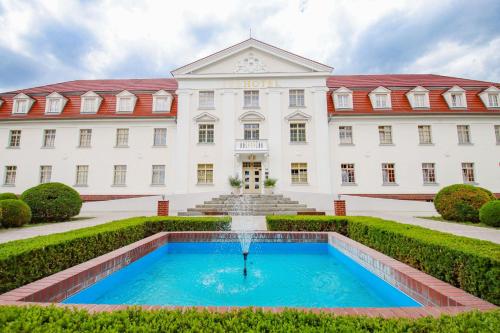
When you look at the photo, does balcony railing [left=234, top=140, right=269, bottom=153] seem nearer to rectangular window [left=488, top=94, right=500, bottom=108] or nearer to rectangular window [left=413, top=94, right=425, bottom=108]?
rectangular window [left=413, top=94, right=425, bottom=108]

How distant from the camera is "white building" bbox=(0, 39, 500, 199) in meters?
21.5

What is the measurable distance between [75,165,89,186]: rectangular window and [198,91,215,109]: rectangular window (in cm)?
1154

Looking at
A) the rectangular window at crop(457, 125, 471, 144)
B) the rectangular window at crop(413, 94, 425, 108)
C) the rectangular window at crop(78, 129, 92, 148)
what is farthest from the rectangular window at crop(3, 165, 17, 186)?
the rectangular window at crop(457, 125, 471, 144)

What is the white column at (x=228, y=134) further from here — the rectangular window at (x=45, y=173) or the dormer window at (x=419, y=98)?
the dormer window at (x=419, y=98)

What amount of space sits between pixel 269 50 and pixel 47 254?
22009 millimetres

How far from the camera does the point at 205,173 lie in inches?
856

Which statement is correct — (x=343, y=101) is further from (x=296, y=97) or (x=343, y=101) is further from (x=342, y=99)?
(x=296, y=97)

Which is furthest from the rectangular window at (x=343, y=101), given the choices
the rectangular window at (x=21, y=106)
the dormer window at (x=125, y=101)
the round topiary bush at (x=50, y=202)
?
the rectangular window at (x=21, y=106)

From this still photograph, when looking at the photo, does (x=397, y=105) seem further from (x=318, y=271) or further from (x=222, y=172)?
(x=318, y=271)

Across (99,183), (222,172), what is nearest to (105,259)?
(222,172)

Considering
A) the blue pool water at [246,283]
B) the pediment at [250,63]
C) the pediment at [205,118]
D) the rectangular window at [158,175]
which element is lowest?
the blue pool water at [246,283]

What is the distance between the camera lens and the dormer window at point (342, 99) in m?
22.7

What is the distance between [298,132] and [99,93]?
1921cm

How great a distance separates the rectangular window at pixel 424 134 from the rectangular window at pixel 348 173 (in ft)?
21.4
